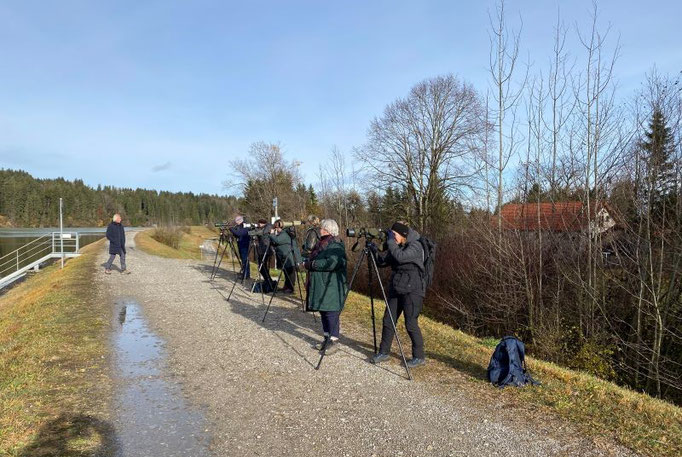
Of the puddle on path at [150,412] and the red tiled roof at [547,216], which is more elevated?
the red tiled roof at [547,216]

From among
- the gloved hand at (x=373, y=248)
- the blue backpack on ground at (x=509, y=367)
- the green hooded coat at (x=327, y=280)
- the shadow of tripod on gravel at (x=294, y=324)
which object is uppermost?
the gloved hand at (x=373, y=248)

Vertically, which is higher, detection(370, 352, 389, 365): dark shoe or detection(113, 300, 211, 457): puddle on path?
detection(370, 352, 389, 365): dark shoe

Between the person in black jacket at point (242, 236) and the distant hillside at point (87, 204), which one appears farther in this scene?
the distant hillside at point (87, 204)

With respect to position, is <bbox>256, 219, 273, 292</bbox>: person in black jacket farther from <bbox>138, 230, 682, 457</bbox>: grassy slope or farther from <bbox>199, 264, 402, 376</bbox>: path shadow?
<bbox>138, 230, 682, 457</bbox>: grassy slope

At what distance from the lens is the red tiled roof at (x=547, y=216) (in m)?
11.6

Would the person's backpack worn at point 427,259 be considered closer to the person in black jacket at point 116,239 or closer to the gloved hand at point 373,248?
the gloved hand at point 373,248

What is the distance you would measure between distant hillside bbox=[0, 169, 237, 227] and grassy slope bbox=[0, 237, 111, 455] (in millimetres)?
74060

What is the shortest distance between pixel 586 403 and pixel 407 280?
8.19 ft

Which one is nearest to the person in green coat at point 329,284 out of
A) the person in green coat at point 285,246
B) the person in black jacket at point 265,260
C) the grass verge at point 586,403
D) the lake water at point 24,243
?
the grass verge at point 586,403

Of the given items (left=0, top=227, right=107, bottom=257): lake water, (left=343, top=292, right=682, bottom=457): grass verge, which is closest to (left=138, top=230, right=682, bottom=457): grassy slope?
(left=343, top=292, right=682, bottom=457): grass verge

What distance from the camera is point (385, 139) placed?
33156mm

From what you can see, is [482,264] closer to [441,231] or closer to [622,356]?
[622,356]

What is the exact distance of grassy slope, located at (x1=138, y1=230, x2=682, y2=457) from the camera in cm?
428

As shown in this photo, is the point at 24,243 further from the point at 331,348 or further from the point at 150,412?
the point at 150,412
